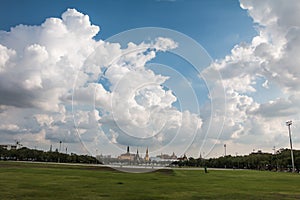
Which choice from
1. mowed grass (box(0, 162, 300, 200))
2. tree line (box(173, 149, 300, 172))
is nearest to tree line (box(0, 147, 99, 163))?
tree line (box(173, 149, 300, 172))

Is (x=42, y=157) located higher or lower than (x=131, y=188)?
higher

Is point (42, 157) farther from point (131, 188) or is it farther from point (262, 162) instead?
point (131, 188)

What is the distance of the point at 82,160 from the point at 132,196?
122 metres

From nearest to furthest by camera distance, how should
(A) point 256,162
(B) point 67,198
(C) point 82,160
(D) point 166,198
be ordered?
(B) point 67,198 → (D) point 166,198 → (A) point 256,162 → (C) point 82,160

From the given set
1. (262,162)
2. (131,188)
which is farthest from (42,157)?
(131,188)

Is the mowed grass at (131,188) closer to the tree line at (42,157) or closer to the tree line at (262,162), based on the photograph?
the tree line at (262,162)

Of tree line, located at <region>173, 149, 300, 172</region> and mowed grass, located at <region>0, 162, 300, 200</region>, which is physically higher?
tree line, located at <region>173, 149, 300, 172</region>

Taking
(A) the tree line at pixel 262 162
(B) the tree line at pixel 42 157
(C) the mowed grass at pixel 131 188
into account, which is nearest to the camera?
(C) the mowed grass at pixel 131 188

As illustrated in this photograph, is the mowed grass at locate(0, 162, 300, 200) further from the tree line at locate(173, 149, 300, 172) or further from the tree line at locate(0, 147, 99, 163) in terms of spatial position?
the tree line at locate(0, 147, 99, 163)

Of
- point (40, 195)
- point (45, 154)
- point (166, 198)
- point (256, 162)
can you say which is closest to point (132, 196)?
point (166, 198)

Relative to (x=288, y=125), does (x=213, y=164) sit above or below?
below

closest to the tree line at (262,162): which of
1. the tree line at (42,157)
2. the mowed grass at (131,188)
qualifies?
the tree line at (42,157)

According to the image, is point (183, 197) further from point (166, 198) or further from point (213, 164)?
point (213, 164)

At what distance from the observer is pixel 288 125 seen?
336ft
